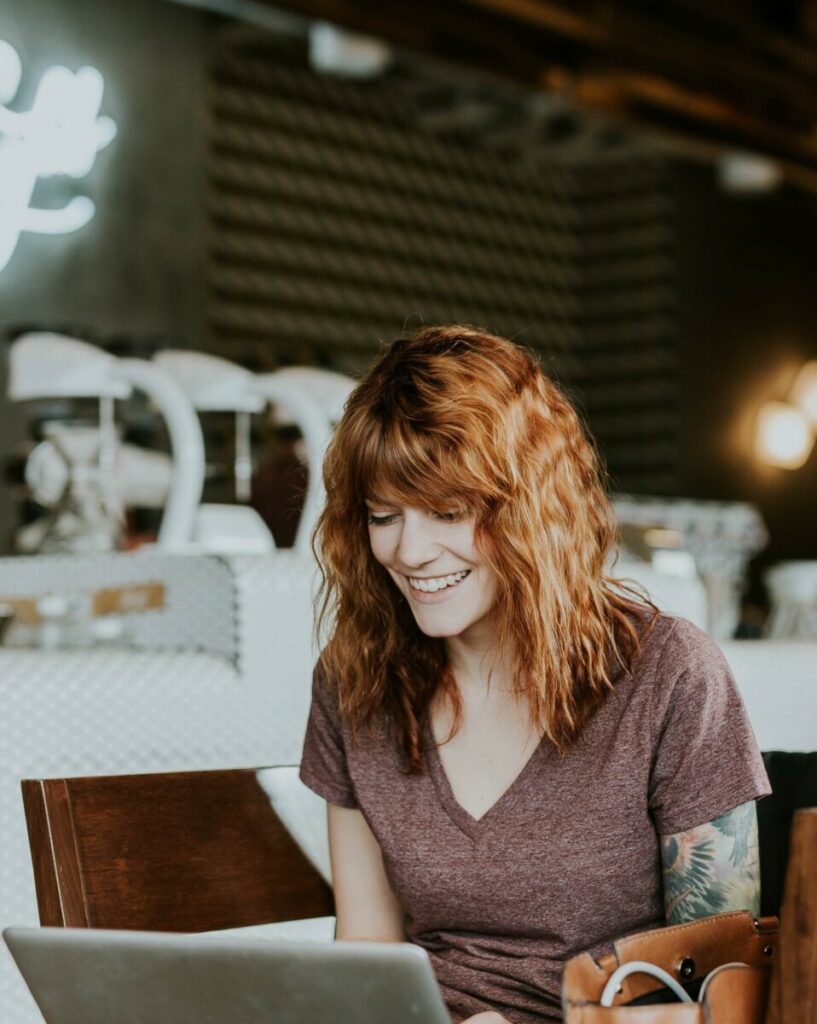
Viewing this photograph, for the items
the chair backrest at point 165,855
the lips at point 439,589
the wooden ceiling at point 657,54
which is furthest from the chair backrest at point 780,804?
the wooden ceiling at point 657,54

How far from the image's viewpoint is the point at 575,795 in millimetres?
1378

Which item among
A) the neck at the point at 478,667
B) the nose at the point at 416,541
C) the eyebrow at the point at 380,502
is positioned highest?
the eyebrow at the point at 380,502

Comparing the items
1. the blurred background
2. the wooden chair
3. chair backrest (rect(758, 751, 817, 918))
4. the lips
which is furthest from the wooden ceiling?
the wooden chair

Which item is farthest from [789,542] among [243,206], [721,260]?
[243,206]

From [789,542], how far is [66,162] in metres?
5.78

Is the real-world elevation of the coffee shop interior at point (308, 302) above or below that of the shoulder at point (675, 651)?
above

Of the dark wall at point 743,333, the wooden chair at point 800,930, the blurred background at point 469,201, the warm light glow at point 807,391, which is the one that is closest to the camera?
the wooden chair at point 800,930

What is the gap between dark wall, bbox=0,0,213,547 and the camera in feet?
18.2

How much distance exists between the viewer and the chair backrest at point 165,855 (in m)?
1.33

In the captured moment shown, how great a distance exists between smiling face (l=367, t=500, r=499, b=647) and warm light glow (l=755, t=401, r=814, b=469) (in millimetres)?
7757

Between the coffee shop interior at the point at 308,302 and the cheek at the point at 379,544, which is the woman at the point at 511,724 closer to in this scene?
the cheek at the point at 379,544

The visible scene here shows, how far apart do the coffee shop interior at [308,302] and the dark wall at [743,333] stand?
21 millimetres

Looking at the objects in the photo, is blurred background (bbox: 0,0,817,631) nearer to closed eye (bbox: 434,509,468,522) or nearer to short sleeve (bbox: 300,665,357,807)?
short sleeve (bbox: 300,665,357,807)

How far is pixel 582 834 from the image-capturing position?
4.48 ft
